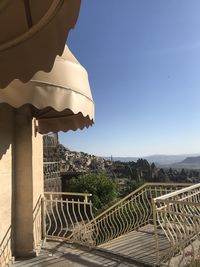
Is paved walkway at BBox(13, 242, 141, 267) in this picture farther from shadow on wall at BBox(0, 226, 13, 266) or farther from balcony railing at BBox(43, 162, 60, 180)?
balcony railing at BBox(43, 162, 60, 180)

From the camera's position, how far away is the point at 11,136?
18.7ft

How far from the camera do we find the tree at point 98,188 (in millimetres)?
17938

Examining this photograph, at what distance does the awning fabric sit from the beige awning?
97 centimetres

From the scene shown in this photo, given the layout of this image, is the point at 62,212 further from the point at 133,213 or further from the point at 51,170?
the point at 51,170

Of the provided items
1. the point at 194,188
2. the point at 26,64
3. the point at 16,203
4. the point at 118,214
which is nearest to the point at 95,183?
the point at 118,214

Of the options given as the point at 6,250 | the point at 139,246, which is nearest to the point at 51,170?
the point at 139,246

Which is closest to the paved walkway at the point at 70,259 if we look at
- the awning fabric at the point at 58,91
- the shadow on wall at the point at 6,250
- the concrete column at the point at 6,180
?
the shadow on wall at the point at 6,250

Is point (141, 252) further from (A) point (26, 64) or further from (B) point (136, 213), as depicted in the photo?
(A) point (26, 64)

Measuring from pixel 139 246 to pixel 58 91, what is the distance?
12.6 feet

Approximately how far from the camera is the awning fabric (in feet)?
14.3

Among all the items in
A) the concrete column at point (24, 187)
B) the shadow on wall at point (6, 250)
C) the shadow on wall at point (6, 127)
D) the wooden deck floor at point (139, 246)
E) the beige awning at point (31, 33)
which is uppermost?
the beige awning at point (31, 33)

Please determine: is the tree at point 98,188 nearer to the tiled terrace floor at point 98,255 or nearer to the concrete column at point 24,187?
the tiled terrace floor at point 98,255

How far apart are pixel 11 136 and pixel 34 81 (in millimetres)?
1593

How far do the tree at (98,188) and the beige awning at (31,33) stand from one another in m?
15.1
